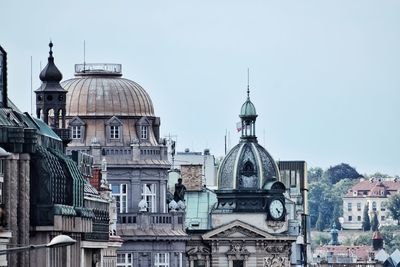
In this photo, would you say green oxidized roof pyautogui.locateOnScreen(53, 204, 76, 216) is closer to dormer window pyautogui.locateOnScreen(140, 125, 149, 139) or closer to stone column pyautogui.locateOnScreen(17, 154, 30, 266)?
stone column pyautogui.locateOnScreen(17, 154, 30, 266)

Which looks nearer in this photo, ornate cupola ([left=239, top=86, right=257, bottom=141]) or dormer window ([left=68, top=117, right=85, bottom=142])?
dormer window ([left=68, top=117, right=85, bottom=142])

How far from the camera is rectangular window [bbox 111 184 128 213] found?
471 ft

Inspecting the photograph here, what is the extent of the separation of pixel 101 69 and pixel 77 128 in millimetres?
3688

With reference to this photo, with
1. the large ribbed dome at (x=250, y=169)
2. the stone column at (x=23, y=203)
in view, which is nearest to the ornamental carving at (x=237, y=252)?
the large ribbed dome at (x=250, y=169)

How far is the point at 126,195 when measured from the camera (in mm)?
144375

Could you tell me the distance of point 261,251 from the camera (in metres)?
163

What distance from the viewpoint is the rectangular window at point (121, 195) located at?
471ft

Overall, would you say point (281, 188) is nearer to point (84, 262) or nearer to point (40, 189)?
point (84, 262)

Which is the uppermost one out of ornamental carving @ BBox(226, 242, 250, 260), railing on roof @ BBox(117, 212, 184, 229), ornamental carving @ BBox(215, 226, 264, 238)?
ornamental carving @ BBox(215, 226, 264, 238)

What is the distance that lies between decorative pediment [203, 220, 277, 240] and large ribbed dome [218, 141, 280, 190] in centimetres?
367

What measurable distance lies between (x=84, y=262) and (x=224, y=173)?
6917cm

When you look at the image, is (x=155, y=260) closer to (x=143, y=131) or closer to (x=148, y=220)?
(x=148, y=220)

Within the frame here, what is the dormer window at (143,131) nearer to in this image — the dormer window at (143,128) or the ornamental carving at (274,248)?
the dormer window at (143,128)

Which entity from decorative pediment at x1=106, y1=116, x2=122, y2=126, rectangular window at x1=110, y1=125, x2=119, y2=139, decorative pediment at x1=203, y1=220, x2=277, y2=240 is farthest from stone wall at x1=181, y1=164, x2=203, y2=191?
decorative pediment at x1=106, y1=116, x2=122, y2=126
